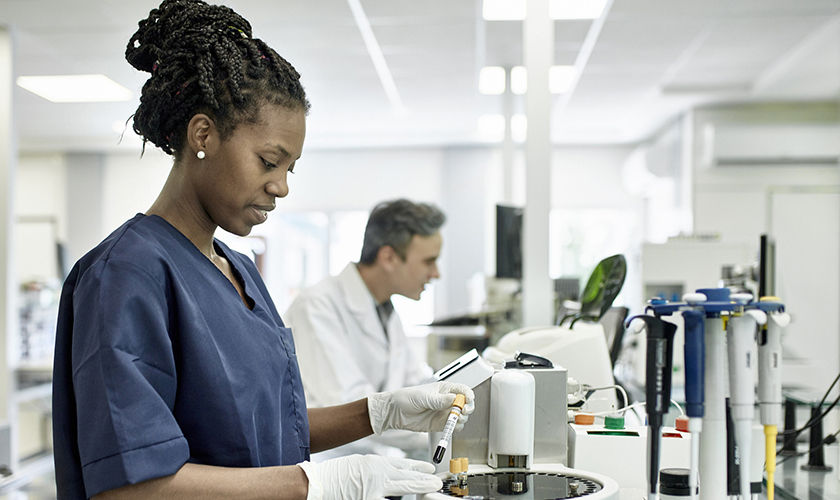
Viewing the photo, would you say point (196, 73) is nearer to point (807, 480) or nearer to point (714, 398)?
point (714, 398)

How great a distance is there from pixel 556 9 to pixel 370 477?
127 inches

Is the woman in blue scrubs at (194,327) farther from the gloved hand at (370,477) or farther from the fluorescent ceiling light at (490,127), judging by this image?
the fluorescent ceiling light at (490,127)

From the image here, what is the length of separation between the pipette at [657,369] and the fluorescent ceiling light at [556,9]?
3.01 metres

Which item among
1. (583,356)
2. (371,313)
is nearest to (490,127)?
(371,313)

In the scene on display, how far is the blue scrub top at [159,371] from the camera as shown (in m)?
0.94

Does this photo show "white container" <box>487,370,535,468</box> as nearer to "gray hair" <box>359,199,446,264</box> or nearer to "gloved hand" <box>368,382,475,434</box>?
"gloved hand" <box>368,382,475,434</box>

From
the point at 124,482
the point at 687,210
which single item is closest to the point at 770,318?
the point at 124,482

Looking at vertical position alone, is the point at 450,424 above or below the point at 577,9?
below

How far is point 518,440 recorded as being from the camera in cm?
118

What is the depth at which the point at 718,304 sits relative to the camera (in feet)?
3.18

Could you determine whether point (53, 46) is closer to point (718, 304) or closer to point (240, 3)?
point (240, 3)

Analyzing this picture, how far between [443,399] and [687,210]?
534 centimetres

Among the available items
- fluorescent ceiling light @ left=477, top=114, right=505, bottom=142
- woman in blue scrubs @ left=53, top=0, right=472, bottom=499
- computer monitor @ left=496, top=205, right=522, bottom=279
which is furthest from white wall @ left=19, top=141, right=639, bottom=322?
woman in blue scrubs @ left=53, top=0, right=472, bottom=499

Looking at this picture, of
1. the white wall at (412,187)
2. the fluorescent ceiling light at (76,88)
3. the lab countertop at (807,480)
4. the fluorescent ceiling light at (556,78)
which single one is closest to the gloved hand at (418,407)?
the lab countertop at (807,480)
